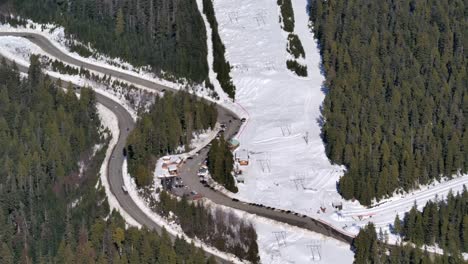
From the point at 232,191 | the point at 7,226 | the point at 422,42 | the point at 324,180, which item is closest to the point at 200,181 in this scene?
the point at 232,191

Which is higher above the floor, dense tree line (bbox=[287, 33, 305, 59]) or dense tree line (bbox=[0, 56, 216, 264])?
dense tree line (bbox=[287, 33, 305, 59])

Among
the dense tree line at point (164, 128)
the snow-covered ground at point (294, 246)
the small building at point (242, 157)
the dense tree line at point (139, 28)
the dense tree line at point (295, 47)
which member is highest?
the dense tree line at point (139, 28)

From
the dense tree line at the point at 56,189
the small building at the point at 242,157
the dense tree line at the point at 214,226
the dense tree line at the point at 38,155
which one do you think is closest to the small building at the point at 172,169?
the dense tree line at the point at 214,226

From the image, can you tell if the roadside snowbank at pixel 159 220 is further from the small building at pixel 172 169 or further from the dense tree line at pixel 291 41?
the dense tree line at pixel 291 41

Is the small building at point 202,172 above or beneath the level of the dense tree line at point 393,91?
beneath

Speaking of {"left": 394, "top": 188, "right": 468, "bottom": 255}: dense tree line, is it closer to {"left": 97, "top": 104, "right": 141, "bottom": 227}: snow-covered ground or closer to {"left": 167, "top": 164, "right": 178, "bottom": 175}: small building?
{"left": 167, "top": 164, "right": 178, "bottom": 175}: small building

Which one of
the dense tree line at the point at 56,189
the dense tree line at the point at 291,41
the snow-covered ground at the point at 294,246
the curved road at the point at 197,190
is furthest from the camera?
the dense tree line at the point at 291,41

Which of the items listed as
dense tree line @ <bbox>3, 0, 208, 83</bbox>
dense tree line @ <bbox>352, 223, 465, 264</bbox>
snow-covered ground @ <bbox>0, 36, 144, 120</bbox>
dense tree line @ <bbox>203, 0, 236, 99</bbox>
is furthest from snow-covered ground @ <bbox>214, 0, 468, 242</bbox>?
snow-covered ground @ <bbox>0, 36, 144, 120</bbox>
